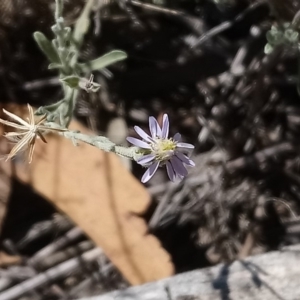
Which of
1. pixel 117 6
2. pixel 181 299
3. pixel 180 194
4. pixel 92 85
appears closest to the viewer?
pixel 92 85

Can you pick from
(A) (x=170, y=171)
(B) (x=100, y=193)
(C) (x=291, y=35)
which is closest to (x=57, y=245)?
(B) (x=100, y=193)

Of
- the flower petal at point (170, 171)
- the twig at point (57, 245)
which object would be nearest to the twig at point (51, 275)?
Result: the twig at point (57, 245)

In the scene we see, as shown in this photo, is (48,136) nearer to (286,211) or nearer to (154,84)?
(154,84)

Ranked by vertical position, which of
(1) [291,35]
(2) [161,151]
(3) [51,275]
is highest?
(1) [291,35]

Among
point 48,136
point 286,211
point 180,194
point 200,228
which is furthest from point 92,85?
point 286,211

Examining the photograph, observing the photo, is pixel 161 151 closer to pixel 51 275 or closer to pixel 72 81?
pixel 72 81
